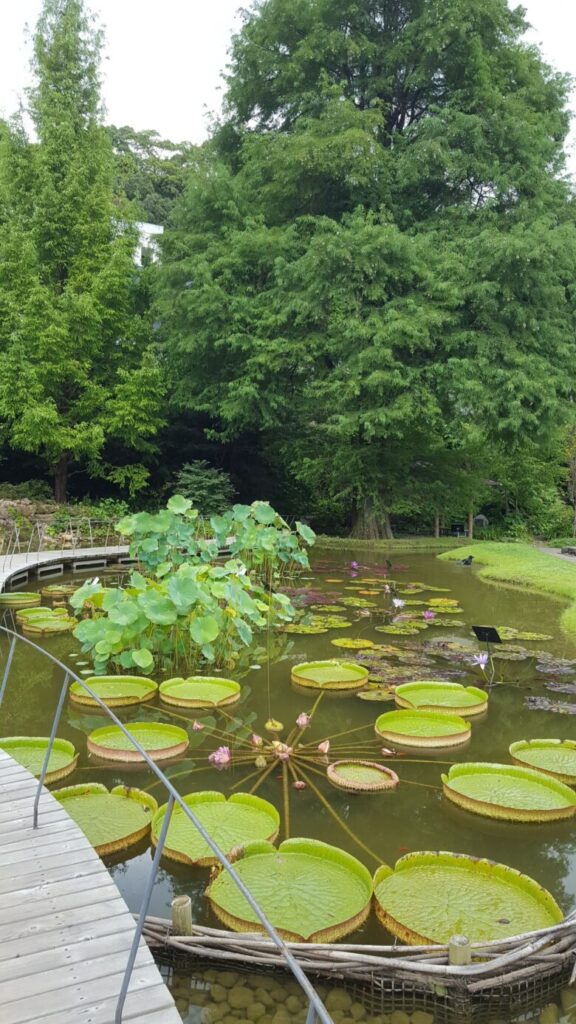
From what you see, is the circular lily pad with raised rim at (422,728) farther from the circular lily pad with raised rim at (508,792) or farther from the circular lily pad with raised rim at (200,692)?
the circular lily pad with raised rim at (200,692)

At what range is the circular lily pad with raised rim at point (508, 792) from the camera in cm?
378

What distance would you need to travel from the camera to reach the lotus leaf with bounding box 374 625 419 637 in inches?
311

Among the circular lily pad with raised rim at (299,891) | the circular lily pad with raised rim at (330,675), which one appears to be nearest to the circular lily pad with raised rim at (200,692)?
the circular lily pad with raised rim at (330,675)

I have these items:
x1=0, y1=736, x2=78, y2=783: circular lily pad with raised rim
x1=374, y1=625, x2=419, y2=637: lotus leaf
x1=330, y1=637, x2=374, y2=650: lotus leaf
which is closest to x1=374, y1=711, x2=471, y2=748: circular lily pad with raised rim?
x1=0, y1=736, x2=78, y2=783: circular lily pad with raised rim

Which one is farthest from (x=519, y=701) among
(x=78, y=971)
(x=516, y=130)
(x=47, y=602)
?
(x=516, y=130)

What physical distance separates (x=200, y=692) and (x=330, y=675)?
1174 mm

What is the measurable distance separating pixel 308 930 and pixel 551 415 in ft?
46.0

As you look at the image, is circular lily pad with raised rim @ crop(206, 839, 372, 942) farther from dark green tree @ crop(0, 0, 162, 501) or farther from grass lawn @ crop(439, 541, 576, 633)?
dark green tree @ crop(0, 0, 162, 501)

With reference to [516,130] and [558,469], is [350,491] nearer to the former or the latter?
[558,469]

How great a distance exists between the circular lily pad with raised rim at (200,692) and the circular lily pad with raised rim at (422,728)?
135 cm

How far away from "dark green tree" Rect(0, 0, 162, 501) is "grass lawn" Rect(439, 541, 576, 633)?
8.54 metres

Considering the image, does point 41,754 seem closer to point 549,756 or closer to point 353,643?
point 549,756

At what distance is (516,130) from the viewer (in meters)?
15.2

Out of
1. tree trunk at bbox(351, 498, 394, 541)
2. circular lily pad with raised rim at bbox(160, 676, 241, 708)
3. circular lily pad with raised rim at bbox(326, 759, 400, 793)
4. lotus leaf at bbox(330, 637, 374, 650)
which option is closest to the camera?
circular lily pad with raised rim at bbox(326, 759, 400, 793)
